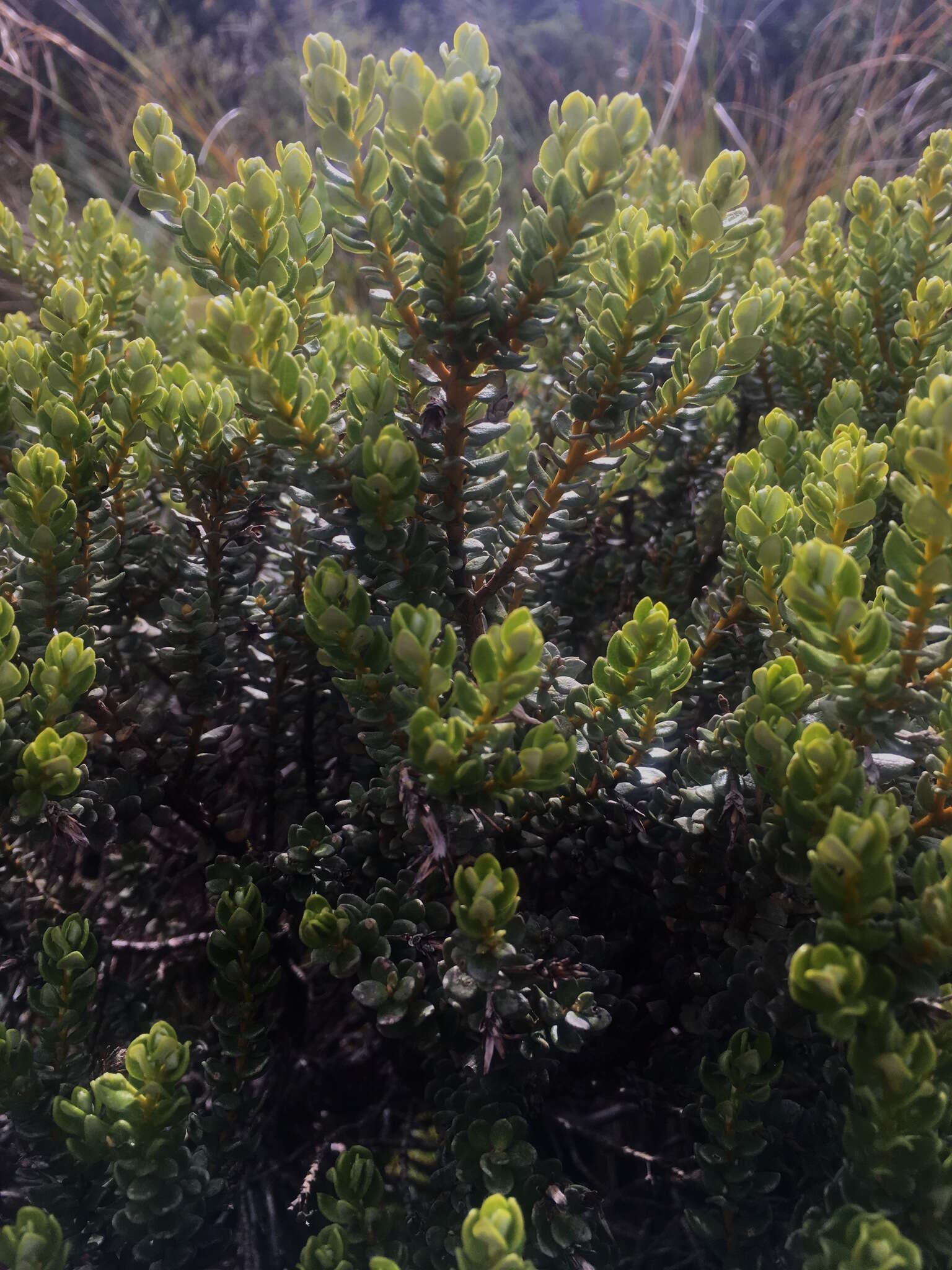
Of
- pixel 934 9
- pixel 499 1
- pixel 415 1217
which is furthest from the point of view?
pixel 499 1

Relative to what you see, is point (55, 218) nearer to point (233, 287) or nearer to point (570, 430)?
point (233, 287)

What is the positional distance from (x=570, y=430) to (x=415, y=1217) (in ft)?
3.15

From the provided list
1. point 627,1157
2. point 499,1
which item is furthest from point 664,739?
point 499,1

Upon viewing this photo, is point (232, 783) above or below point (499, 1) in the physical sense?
below

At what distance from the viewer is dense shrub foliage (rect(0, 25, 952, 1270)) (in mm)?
792

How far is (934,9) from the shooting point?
544cm

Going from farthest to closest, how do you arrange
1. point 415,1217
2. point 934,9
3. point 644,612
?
1. point 934,9
2. point 415,1217
3. point 644,612

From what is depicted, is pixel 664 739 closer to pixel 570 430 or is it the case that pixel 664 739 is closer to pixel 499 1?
pixel 570 430

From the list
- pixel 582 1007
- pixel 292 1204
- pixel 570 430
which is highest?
pixel 570 430

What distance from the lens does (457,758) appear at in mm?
789

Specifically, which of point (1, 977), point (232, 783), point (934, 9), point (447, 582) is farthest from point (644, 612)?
point (934, 9)

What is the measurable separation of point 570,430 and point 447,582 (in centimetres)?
23

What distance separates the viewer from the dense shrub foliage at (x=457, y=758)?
31.2 inches

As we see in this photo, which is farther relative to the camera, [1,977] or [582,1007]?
[1,977]
